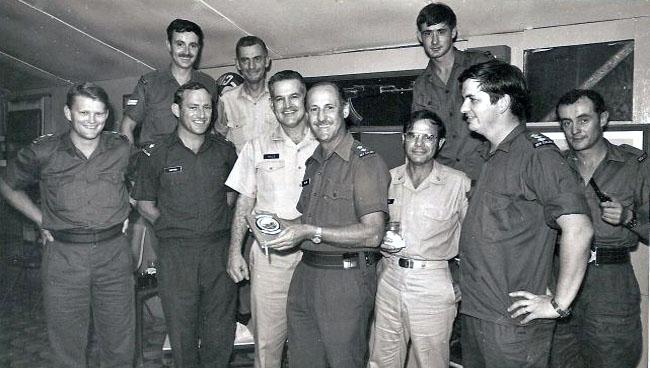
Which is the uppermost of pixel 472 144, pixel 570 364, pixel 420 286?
pixel 472 144

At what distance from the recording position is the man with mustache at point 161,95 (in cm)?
369

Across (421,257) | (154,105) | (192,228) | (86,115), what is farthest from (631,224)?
(86,115)

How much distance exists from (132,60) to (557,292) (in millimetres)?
4644

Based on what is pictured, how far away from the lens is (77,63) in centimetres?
536

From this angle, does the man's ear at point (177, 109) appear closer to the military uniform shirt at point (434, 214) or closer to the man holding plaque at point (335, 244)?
the man holding plaque at point (335, 244)

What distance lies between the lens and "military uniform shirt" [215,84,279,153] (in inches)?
151

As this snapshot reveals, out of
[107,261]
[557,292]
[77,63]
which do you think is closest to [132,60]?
[77,63]

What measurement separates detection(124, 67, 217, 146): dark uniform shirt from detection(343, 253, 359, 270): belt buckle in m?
1.92

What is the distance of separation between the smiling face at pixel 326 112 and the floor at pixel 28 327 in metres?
2.30

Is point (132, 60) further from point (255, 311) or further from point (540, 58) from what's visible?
point (540, 58)

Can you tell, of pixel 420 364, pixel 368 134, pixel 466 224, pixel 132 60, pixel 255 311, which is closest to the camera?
pixel 466 224

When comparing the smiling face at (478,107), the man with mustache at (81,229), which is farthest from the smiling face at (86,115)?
the smiling face at (478,107)

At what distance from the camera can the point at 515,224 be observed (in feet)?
6.79

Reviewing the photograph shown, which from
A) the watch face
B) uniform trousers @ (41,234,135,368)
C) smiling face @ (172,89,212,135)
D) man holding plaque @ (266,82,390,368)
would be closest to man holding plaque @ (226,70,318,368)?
man holding plaque @ (266,82,390,368)
